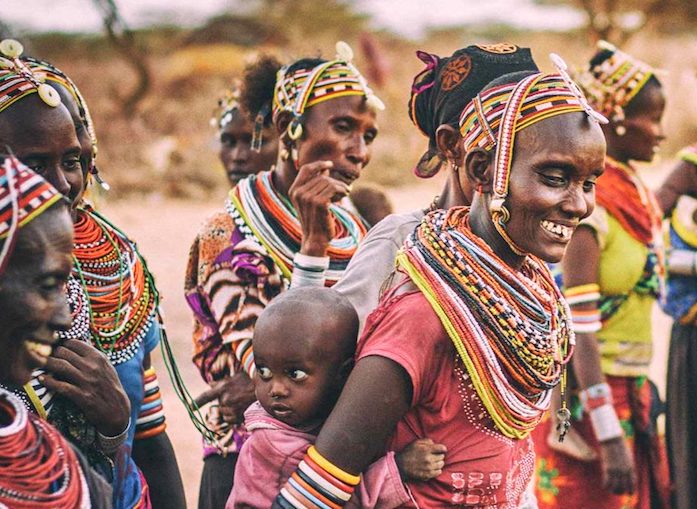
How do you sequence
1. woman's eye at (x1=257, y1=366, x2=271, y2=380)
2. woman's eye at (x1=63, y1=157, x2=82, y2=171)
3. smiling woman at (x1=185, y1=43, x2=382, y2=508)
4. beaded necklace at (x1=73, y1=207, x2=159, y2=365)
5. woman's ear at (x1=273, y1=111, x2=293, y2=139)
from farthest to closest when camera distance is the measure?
woman's ear at (x1=273, y1=111, x2=293, y2=139), smiling woman at (x1=185, y1=43, x2=382, y2=508), beaded necklace at (x1=73, y1=207, x2=159, y2=365), woman's eye at (x1=63, y1=157, x2=82, y2=171), woman's eye at (x1=257, y1=366, x2=271, y2=380)

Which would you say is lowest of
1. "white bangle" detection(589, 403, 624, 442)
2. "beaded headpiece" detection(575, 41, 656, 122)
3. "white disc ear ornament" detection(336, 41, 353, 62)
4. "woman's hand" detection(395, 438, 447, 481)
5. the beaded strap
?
"white bangle" detection(589, 403, 624, 442)

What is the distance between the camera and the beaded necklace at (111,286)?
2824 millimetres

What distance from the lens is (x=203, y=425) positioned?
10.9ft

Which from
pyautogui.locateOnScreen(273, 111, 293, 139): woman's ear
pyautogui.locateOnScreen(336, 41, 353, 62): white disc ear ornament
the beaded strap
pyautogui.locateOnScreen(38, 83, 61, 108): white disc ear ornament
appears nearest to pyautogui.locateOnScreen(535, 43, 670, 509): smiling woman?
pyautogui.locateOnScreen(336, 41, 353, 62): white disc ear ornament

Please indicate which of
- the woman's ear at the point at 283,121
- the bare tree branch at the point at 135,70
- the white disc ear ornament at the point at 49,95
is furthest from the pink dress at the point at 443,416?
the bare tree branch at the point at 135,70

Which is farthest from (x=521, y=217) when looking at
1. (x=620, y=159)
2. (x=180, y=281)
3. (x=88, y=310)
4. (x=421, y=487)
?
(x=180, y=281)

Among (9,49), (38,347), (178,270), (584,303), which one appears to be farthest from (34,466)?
(178,270)

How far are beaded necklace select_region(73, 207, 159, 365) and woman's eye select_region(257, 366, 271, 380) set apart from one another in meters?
0.52

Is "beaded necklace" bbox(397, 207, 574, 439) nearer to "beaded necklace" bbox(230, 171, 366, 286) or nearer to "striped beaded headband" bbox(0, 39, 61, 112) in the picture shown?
"striped beaded headband" bbox(0, 39, 61, 112)

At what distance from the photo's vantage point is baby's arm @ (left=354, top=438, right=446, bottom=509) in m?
2.40

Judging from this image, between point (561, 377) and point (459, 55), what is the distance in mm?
1041

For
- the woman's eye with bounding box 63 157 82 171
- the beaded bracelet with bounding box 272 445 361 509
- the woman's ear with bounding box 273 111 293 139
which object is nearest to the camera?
the beaded bracelet with bounding box 272 445 361 509

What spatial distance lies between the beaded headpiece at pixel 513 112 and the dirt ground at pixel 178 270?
4.75 m

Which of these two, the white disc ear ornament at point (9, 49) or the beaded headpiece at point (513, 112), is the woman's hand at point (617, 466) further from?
the white disc ear ornament at point (9, 49)
